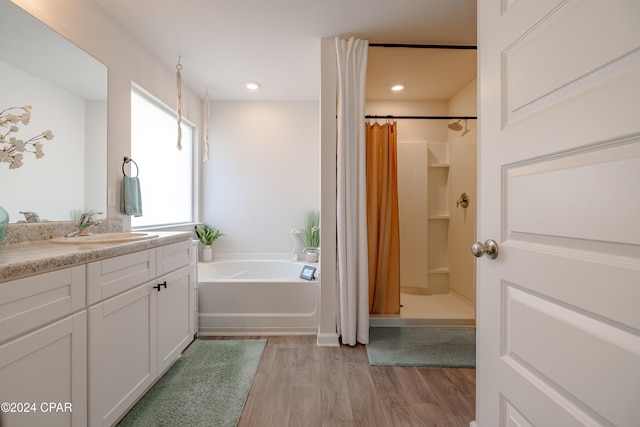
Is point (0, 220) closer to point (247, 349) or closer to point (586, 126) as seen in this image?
point (247, 349)

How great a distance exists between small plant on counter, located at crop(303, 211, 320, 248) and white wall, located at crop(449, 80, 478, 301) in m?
1.65

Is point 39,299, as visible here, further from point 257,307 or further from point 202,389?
point 257,307

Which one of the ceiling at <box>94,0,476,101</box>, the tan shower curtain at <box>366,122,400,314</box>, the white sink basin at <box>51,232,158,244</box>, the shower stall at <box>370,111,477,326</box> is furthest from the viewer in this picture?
the shower stall at <box>370,111,477,326</box>

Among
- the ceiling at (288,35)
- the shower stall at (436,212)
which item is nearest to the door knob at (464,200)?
the shower stall at (436,212)

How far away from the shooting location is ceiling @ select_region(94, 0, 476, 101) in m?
1.85

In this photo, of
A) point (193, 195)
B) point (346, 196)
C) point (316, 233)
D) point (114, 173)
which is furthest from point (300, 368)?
point (193, 195)

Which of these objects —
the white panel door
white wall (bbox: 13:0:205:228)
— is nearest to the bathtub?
white wall (bbox: 13:0:205:228)

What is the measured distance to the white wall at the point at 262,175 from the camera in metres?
3.40

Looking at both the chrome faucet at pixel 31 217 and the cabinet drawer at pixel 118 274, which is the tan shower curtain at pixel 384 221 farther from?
the chrome faucet at pixel 31 217

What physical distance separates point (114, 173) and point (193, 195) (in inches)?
53.1

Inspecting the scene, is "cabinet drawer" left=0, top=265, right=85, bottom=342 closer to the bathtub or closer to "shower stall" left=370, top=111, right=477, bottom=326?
the bathtub

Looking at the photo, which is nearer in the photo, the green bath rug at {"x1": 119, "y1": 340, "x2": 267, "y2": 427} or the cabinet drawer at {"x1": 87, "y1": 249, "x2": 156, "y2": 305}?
the cabinet drawer at {"x1": 87, "y1": 249, "x2": 156, "y2": 305}

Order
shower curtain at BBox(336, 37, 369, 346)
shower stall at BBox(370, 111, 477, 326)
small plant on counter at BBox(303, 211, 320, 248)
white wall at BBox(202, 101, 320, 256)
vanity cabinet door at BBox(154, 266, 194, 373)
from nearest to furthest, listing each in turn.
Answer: vanity cabinet door at BBox(154, 266, 194, 373)
shower curtain at BBox(336, 37, 369, 346)
shower stall at BBox(370, 111, 477, 326)
small plant on counter at BBox(303, 211, 320, 248)
white wall at BBox(202, 101, 320, 256)

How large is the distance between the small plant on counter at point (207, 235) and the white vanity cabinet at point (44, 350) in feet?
7.15
